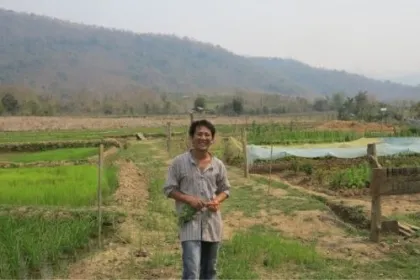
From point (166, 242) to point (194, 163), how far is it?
3.18m

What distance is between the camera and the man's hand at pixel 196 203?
14.4 feet

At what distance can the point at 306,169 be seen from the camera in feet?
54.5

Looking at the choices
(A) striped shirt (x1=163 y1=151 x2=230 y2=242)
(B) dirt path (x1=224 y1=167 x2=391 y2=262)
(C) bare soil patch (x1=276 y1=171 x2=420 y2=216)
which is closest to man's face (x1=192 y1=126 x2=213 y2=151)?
(A) striped shirt (x1=163 y1=151 x2=230 y2=242)

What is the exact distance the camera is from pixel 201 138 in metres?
4.47

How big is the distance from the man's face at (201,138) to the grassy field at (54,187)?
5.61 metres

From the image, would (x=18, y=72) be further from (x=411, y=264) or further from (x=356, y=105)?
(x=411, y=264)

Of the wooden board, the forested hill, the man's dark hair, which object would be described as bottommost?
the wooden board

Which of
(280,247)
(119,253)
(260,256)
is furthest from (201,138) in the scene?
(119,253)

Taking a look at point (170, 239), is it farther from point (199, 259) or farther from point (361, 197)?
point (361, 197)

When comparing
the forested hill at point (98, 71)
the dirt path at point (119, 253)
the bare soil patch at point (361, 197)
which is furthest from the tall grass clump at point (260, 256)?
the forested hill at point (98, 71)

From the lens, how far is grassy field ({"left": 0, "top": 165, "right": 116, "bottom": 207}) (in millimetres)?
9742

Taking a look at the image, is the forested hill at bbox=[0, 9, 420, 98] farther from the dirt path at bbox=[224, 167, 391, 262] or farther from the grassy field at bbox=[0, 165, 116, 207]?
the dirt path at bbox=[224, 167, 391, 262]

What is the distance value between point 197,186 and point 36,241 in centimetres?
337

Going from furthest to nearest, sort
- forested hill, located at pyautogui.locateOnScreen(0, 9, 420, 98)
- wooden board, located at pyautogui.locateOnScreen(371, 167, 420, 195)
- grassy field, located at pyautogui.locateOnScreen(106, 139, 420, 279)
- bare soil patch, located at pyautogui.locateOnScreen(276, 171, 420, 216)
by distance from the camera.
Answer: forested hill, located at pyautogui.locateOnScreen(0, 9, 420, 98) < bare soil patch, located at pyautogui.locateOnScreen(276, 171, 420, 216) < wooden board, located at pyautogui.locateOnScreen(371, 167, 420, 195) < grassy field, located at pyautogui.locateOnScreen(106, 139, 420, 279)
